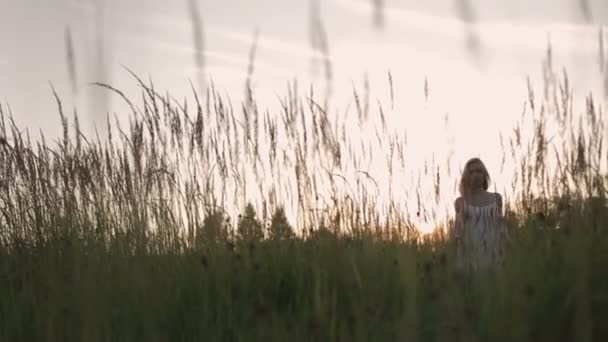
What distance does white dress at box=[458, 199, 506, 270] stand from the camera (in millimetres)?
2762

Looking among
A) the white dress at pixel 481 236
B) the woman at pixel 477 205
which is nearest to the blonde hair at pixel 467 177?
the woman at pixel 477 205

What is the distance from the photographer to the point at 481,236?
12.6 feet

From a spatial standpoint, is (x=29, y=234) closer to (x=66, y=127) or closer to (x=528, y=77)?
(x=66, y=127)

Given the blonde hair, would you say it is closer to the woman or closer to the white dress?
the woman

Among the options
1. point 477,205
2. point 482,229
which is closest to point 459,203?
point 477,205

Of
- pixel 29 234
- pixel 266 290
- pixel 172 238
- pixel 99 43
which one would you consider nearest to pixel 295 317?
pixel 266 290

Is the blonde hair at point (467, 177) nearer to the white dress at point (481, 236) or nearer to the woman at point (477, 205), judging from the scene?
the woman at point (477, 205)

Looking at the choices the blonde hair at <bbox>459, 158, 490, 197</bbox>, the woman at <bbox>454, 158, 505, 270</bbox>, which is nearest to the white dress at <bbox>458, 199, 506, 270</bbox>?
the woman at <bbox>454, 158, 505, 270</bbox>

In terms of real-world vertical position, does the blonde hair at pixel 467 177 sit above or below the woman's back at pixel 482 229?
above

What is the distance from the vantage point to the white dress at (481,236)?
276 centimetres

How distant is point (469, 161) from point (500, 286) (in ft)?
8.44

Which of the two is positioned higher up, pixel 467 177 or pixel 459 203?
pixel 467 177

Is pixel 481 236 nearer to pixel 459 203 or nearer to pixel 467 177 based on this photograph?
pixel 459 203

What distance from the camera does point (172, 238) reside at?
3.71 meters
